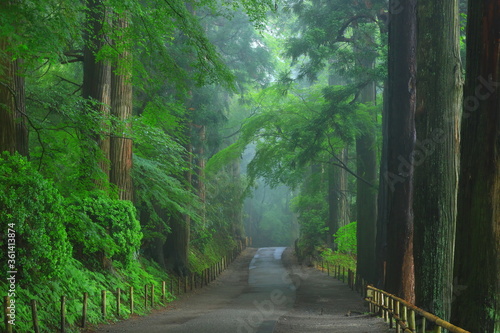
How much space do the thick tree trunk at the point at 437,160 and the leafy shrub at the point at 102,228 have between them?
6.81 m

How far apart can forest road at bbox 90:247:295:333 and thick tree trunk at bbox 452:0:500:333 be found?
15.8 feet

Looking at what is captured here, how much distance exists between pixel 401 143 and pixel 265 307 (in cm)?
792

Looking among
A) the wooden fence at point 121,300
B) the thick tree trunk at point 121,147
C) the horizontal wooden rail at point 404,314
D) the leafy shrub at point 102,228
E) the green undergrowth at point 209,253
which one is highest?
the thick tree trunk at point 121,147

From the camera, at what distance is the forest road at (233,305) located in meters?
10.3

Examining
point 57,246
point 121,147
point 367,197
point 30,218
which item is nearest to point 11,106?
point 30,218

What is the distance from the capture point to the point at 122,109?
1446 centimetres

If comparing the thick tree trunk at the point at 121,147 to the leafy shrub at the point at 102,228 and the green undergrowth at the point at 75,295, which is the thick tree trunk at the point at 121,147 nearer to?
the leafy shrub at the point at 102,228

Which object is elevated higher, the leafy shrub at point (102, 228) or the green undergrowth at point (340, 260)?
the leafy shrub at point (102, 228)

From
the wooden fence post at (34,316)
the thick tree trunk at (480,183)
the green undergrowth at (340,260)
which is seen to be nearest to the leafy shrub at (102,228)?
the wooden fence post at (34,316)

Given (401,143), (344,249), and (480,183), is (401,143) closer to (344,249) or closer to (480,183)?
(480,183)

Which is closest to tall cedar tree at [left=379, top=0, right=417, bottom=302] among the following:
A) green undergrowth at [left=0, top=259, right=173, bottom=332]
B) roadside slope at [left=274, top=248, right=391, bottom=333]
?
roadside slope at [left=274, top=248, right=391, bottom=333]

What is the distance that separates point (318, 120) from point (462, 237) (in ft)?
43.2

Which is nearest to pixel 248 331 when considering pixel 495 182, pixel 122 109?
pixel 495 182

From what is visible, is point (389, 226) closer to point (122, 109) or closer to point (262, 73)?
point (122, 109)
